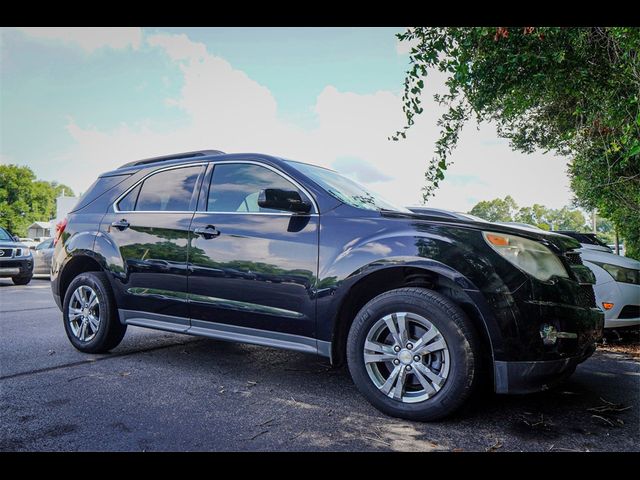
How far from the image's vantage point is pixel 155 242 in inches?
159

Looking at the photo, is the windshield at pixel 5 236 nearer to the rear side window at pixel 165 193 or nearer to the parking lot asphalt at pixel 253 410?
the parking lot asphalt at pixel 253 410

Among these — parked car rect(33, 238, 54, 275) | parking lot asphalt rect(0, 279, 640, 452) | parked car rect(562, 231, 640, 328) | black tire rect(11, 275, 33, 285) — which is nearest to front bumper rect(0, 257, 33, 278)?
black tire rect(11, 275, 33, 285)

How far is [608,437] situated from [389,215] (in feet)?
6.16

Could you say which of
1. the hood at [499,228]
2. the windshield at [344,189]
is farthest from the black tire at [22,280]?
the hood at [499,228]

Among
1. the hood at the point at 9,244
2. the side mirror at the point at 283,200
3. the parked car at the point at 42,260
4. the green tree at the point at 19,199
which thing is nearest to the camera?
the side mirror at the point at 283,200

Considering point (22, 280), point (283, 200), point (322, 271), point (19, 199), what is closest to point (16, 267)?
point (22, 280)

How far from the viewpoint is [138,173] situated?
14.8 ft

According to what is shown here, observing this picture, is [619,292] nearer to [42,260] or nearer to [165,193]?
[165,193]

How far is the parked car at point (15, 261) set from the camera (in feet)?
39.6

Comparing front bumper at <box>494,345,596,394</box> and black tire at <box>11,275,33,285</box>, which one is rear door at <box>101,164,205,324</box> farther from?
black tire at <box>11,275,33,285</box>

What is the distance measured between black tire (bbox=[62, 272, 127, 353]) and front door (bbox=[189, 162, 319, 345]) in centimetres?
106

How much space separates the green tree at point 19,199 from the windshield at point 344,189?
76.2 meters
